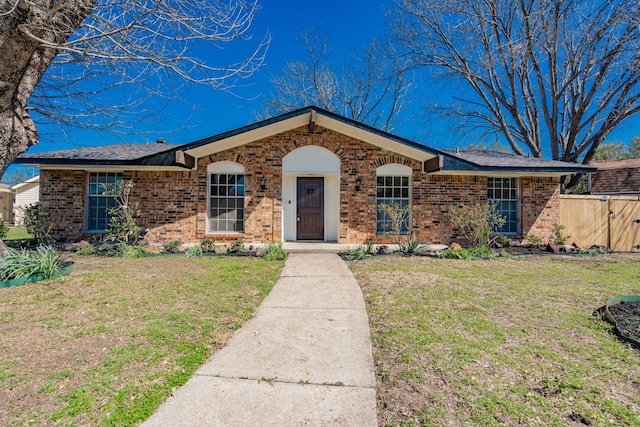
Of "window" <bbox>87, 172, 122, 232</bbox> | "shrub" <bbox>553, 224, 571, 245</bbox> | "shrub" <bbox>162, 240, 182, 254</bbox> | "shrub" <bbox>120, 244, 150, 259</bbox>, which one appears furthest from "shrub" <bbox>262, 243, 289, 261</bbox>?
"shrub" <bbox>553, 224, 571, 245</bbox>

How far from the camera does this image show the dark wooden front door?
10.7 meters

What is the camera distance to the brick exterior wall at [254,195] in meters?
10.1

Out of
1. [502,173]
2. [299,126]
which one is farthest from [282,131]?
[502,173]

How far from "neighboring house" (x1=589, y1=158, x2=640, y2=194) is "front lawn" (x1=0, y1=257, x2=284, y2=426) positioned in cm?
2195

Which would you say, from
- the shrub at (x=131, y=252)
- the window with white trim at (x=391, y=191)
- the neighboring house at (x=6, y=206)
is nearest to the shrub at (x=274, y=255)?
the shrub at (x=131, y=252)

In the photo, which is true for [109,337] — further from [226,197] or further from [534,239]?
[534,239]

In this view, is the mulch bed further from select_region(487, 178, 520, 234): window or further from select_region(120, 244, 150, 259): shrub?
select_region(120, 244, 150, 259): shrub

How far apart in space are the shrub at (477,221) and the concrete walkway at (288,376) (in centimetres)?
647

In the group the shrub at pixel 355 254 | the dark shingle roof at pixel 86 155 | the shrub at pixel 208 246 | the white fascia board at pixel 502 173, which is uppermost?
the dark shingle roof at pixel 86 155

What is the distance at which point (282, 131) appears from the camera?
33.6 feet

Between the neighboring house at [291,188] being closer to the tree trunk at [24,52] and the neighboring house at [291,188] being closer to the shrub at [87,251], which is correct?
the shrub at [87,251]

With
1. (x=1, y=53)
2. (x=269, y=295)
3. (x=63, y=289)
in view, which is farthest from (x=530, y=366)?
(x=1, y=53)

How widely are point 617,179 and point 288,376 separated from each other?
24.0 m

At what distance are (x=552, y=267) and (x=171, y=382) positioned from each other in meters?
8.19
